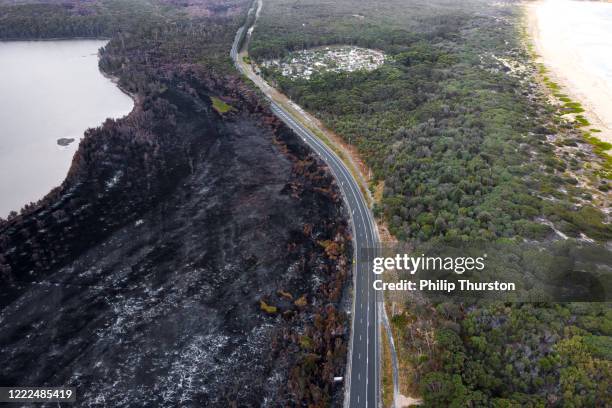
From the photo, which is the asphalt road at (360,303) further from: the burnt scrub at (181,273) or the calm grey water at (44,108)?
the calm grey water at (44,108)

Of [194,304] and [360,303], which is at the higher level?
[360,303]

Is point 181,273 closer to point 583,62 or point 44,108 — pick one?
point 44,108

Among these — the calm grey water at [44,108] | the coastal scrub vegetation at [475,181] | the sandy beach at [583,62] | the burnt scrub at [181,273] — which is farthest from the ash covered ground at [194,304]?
the sandy beach at [583,62]

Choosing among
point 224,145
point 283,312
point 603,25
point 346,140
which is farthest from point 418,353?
point 603,25

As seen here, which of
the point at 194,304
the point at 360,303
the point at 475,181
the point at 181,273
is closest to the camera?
the point at 360,303

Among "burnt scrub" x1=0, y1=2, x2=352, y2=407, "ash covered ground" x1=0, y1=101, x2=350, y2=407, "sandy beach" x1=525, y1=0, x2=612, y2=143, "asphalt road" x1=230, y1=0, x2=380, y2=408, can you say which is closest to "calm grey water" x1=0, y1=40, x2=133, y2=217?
"burnt scrub" x1=0, y1=2, x2=352, y2=407

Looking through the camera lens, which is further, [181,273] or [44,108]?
[44,108]

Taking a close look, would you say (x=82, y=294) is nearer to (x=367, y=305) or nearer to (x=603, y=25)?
(x=367, y=305)

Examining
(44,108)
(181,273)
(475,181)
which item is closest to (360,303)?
(181,273)
